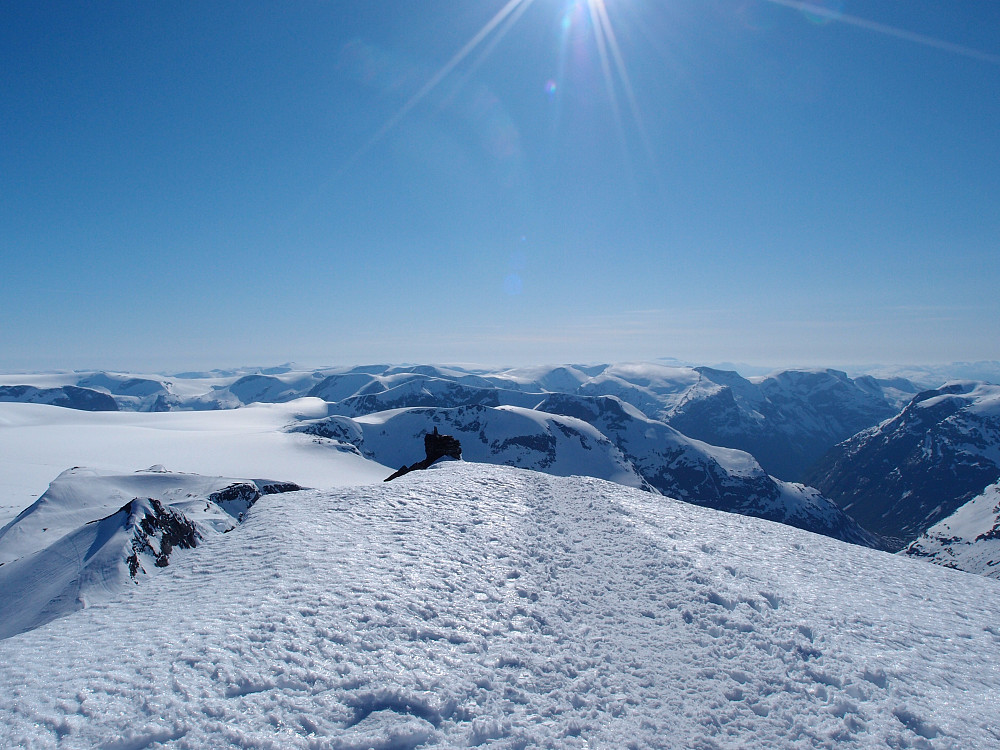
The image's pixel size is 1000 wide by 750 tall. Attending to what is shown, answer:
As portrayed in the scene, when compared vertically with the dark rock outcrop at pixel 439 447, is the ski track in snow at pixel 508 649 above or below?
above

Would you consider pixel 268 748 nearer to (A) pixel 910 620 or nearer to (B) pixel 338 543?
(B) pixel 338 543

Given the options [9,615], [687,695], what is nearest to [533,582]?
[687,695]

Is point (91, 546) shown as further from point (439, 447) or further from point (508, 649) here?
point (439, 447)

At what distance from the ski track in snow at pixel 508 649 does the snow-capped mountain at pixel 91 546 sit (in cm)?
115

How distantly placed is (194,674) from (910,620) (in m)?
15.5

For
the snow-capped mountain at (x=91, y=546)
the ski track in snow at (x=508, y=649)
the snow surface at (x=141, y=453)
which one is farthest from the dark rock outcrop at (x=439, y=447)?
the snow surface at (x=141, y=453)

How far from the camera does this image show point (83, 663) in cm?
833

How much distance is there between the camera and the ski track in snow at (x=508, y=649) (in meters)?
7.25

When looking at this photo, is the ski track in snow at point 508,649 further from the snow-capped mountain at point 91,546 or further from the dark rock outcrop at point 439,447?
the dark rock outcrop at point 439,447

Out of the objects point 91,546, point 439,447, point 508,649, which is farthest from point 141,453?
point 508,649

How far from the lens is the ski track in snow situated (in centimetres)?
725

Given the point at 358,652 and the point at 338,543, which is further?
the point at 338,543

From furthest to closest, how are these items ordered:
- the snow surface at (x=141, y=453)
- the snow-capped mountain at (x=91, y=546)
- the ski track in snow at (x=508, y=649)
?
the snow surface at (x=141, y=453), the snow-capped mountain at (x=91, y=546), the ski track in snow at (x=508, y=649)

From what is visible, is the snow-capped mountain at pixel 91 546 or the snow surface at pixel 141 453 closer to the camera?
the snow-capped mountain at pixel 91 546
